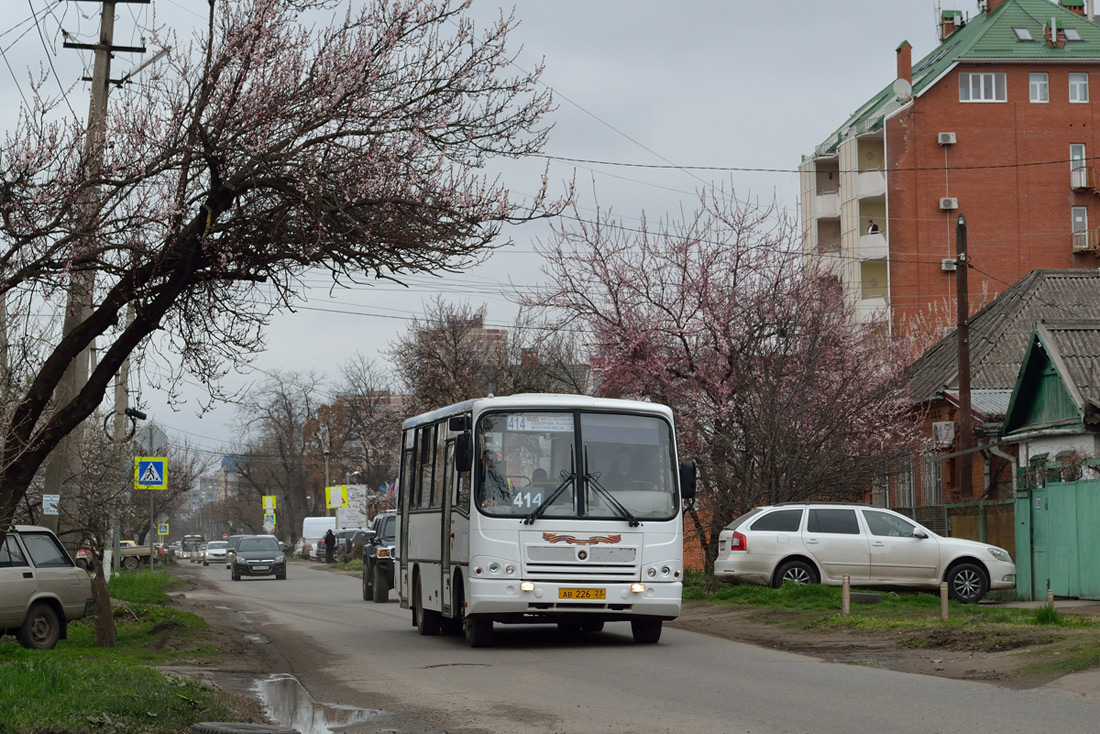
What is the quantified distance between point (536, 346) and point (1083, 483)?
121 ft

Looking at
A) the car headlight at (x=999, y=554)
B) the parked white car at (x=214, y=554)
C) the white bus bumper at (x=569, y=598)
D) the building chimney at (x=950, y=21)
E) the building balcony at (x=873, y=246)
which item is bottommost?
the parked white car at (x=214, y=554)

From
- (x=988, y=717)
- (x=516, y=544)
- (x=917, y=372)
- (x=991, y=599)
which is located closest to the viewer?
(x=988, y=717)

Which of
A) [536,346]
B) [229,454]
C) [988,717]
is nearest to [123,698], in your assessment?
[988,717]

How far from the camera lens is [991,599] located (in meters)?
24.6

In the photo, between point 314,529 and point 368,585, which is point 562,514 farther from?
point 314,529

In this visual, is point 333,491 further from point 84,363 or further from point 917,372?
point 84,363

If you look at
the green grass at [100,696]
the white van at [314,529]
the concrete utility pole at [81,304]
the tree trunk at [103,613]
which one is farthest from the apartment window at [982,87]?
the green grass at [100,696]

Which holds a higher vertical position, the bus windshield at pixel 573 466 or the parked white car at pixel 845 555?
the bus windshield at pixel 573 466

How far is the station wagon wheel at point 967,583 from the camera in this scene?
76.0 ft

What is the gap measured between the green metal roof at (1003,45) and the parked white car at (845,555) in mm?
46561

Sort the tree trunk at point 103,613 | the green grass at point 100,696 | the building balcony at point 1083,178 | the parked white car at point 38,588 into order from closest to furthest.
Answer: the green grass at point 100,696 < the tree trunk at point 103,613 < the parked white car at point 38,588 < the building balcony at point 1083,178

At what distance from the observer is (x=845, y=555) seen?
23266 mm

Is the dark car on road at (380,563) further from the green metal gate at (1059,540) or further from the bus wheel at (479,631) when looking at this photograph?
the bus wheel at (479,631)

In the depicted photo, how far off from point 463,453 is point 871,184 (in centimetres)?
5408
